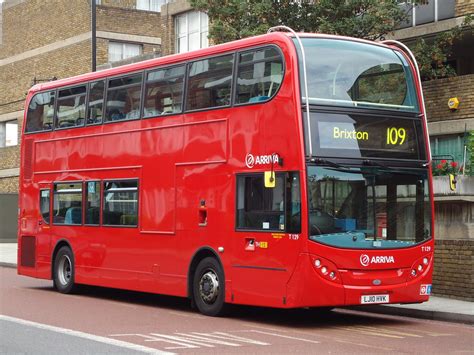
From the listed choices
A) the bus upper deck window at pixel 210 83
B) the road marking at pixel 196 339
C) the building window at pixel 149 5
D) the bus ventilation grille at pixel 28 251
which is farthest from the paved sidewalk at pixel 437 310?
the building window at pixel 149 5

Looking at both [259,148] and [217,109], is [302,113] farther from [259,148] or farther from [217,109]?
[217,109]

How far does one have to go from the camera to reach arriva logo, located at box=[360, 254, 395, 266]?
13.9 m

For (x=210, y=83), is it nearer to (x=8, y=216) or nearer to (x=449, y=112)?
(x=449, y=112)

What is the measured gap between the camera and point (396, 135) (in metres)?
14.5

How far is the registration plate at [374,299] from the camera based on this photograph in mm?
13820

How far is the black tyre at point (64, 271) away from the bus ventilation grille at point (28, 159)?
2.17 metres

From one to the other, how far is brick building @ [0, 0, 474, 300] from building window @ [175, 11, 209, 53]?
35 mm

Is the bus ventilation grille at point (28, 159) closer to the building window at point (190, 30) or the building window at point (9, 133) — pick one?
the building window at point (190, 30)

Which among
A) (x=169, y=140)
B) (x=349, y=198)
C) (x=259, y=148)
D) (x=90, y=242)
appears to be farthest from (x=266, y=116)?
(x=90, y=242)

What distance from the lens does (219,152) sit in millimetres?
15383

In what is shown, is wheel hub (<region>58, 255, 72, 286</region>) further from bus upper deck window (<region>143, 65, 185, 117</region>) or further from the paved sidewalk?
the paved sidewalk

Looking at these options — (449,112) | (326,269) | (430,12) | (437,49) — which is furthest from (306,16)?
(326,269)

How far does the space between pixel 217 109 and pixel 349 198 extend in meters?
2.91

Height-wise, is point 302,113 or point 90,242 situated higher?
point 302,113
